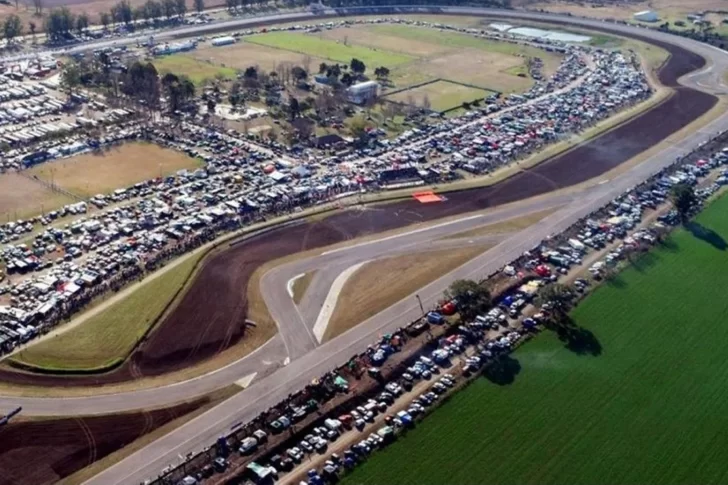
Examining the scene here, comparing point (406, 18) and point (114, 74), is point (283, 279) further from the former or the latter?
point (406, 18)

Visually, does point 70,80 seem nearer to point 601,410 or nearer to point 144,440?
point 144,440

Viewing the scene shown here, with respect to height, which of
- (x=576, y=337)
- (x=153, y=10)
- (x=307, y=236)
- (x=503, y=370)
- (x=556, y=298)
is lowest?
(x=503, y=370)

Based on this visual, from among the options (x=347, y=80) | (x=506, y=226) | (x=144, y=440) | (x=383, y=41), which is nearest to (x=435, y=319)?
(x=506, y=226)

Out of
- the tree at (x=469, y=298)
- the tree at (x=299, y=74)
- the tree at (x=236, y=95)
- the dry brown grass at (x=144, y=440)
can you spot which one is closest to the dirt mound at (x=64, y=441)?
the dry brown grass at (x=144, y=440)

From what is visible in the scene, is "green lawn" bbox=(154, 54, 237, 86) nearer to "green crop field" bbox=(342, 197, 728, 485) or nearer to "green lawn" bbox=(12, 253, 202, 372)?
"green lawn" bbox=(12, 253, 202, 372)

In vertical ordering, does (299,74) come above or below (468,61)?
above

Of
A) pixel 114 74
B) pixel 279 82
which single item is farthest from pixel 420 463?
pixel 114 74

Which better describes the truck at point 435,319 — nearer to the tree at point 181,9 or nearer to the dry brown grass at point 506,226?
the dry brown grass at point 506,226
